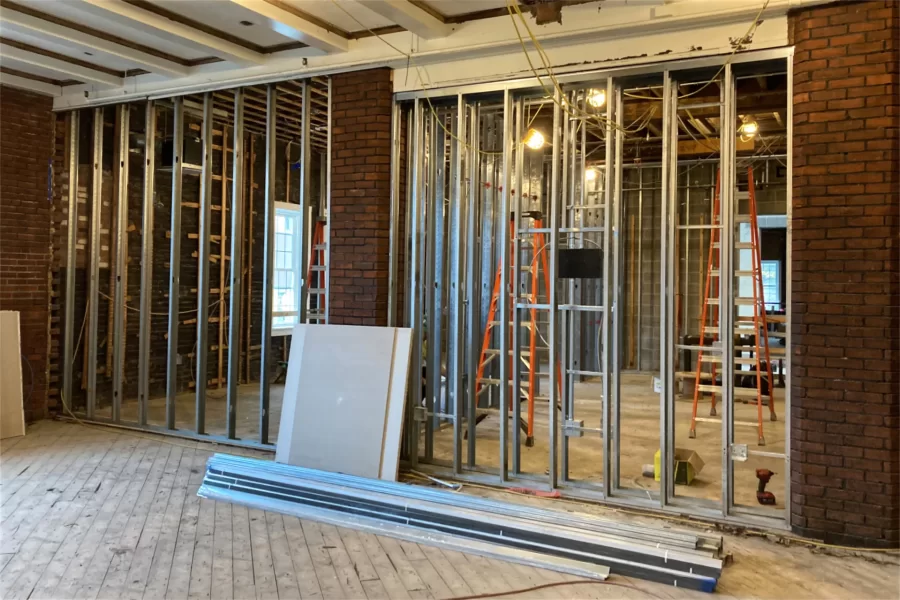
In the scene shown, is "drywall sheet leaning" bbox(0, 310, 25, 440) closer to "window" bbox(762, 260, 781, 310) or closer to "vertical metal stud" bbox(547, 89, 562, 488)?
"vertical metal stud" bbox(547, 89, 562, 488)

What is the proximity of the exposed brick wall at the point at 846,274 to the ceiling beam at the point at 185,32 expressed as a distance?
13.2 ft

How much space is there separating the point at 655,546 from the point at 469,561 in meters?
0.99

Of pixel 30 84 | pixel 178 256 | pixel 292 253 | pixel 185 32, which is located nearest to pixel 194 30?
pixel 185 32

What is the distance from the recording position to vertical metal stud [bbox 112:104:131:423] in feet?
21.3

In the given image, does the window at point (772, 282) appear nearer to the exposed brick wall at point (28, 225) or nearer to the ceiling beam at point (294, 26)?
the ceiling beam at point (294, 26)

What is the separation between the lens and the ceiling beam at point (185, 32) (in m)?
4.49

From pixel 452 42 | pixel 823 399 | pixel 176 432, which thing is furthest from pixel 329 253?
pixel 823 399

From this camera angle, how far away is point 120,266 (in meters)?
6.57

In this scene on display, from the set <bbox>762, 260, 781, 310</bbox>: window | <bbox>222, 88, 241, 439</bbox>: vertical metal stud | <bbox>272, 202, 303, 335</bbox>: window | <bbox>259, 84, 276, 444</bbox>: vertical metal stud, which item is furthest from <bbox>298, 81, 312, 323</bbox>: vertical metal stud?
<bbox>762, 260, 781, 310</bbox>: window

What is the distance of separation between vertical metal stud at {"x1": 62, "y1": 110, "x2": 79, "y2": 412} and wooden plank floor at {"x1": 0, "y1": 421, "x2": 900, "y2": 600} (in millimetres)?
2431

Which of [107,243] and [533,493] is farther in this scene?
[107,243]

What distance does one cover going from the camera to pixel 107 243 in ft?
24.2

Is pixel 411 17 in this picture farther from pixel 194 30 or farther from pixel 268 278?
pixel 268 278

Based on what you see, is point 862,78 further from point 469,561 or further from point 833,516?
point 469,561
